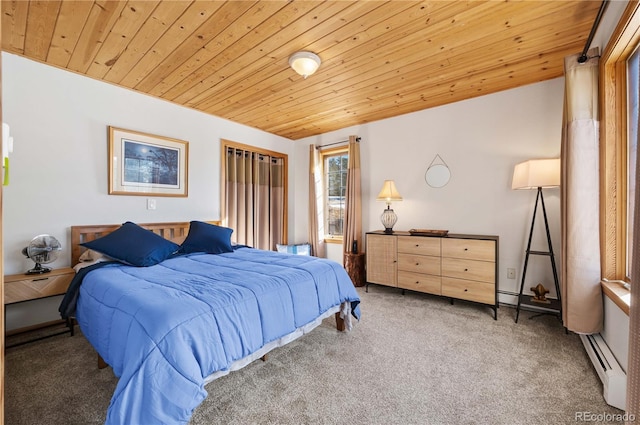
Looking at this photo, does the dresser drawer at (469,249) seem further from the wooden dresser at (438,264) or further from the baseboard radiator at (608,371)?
the baseboard radiator at (608,371)

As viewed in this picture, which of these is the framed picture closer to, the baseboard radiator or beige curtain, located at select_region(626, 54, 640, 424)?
beige curtain, located at select_region(626, 54, 640, 424)

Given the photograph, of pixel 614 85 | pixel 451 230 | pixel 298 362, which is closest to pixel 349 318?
pixel 298 362

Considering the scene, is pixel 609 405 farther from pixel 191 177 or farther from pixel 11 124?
pixel 11 124

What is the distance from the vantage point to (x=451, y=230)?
3.65 metres

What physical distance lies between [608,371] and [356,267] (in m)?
2.69

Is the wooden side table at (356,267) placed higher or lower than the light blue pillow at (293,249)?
lower

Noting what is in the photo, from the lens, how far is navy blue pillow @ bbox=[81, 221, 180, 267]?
2559 millimetres

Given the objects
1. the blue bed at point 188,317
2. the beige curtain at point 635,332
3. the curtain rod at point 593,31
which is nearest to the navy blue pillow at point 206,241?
the blue bed at point 188,317

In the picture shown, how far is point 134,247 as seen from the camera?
2631 millimetres

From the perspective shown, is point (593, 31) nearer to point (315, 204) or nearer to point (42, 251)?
point (315, 204)

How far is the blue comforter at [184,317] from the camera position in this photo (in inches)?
54.2

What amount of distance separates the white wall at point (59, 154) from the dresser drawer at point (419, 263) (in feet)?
9.54

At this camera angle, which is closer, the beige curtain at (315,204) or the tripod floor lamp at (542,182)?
the tripod floor lamp at (542,182)

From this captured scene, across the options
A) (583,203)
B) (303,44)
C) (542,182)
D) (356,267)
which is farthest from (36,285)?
(542,182)
